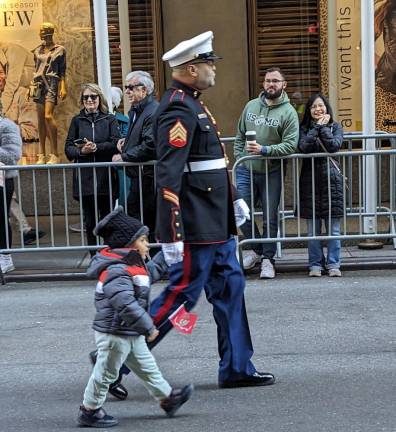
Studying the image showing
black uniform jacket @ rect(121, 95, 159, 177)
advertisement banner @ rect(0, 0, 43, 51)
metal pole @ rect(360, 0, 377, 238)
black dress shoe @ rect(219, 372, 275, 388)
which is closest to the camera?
black dress shoe @ rect(219, 372, 275, 388)

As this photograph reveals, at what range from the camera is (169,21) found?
12.3m

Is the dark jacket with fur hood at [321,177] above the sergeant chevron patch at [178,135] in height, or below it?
below

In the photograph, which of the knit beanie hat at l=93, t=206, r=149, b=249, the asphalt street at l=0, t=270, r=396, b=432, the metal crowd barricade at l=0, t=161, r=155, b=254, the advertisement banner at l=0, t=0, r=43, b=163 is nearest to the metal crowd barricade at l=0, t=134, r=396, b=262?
the metal crowd barricade at l=0, t=161, r=155, b=254

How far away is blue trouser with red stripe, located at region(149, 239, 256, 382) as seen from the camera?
5.56 meters

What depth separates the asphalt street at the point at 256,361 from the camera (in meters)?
5.37

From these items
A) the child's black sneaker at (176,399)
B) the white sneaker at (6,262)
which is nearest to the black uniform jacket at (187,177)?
the child's black sneaker at (176,399)

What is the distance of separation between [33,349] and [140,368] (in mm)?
1909

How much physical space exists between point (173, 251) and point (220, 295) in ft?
1.67

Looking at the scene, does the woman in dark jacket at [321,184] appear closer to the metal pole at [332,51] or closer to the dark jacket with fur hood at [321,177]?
the dark jacket with fur hood at [321,177]

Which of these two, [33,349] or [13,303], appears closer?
[33,349]

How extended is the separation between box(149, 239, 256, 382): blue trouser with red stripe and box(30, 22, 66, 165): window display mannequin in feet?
21.9

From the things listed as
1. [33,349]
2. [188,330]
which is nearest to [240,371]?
[188,330]

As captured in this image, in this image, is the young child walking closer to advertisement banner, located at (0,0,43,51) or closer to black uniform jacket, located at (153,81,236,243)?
black uniform jacket, located at (153,81,236,243)

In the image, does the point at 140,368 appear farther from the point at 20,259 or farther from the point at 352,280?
the point at 20,259
